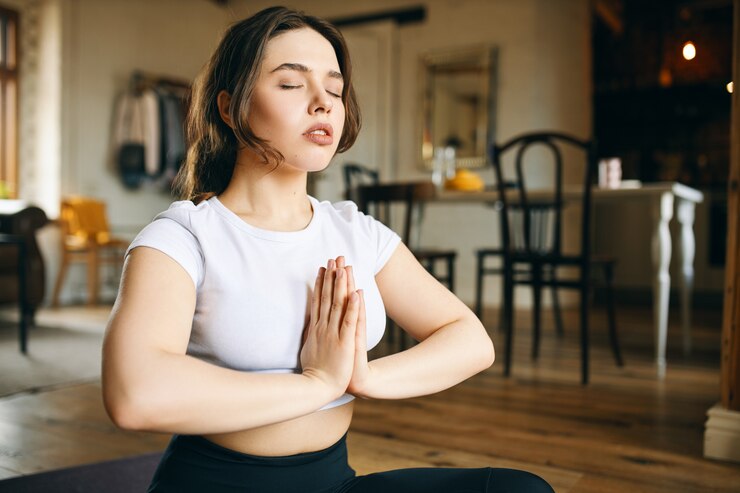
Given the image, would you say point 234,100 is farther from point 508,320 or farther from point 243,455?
point 508,320

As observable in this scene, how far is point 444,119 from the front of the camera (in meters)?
6.00

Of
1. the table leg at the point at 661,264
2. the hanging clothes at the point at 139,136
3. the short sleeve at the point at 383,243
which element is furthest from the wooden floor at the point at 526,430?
the hanging clothes at the point at 139,136

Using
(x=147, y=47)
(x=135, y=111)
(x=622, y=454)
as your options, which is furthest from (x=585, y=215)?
(x=147, y=47)

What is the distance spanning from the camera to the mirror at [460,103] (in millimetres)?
5789

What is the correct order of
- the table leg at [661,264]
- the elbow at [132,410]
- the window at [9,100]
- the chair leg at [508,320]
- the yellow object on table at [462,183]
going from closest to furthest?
the elbow at [132,410]
the chair leg at [508,320]
the table leg at [661,264]
the yellow object on table at [462,183]
the window at [9,100]

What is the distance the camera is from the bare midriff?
80cm

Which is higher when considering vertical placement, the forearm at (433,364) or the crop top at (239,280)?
the crop top at (239,280)

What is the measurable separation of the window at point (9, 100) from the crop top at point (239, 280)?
5466 millimetres

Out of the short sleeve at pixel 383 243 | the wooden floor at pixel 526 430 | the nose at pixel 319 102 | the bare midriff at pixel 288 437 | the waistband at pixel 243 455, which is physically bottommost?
the wooden floor at pixel 526 430

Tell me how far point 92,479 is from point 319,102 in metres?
1.22

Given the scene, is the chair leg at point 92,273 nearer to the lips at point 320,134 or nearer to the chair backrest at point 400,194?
the chair backrest at point 400,194

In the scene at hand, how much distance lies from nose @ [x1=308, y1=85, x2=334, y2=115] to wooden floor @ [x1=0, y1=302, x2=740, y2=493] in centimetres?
112

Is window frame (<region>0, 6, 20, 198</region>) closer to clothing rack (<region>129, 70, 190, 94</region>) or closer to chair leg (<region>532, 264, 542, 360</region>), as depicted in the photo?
clothing rack (<region>129, 70, 190, 94</region>)

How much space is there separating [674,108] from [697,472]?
503 cm
